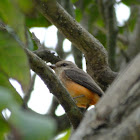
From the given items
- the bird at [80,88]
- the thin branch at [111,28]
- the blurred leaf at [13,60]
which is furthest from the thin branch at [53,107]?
the blurred leaf at [13,60]

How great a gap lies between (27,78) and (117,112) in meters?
0.60

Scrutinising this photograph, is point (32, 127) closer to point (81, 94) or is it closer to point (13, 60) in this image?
point (13, 60)

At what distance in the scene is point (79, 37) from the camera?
4742 mm

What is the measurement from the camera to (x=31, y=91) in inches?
267

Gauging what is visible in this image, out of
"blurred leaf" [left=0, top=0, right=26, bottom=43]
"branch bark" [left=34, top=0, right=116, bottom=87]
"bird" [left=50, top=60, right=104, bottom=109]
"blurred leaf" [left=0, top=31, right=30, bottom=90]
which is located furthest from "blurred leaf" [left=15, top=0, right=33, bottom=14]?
"bird" [left=50, top=60, right=104, bottom=109]

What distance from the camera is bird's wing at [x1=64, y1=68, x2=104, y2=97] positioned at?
609 centimetres

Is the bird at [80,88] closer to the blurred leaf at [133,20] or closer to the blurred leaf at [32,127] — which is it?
the blurred leaf at [133,20]

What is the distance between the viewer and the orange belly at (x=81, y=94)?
6.50 metres

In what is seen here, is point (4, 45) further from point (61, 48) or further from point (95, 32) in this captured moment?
point (95, 32)

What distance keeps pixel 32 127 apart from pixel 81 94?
5389 mm

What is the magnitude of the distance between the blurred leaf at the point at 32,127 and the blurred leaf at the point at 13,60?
1.16ft

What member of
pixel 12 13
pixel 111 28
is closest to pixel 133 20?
pixel 111 28

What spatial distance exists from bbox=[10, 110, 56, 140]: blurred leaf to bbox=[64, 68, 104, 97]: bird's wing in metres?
4.80

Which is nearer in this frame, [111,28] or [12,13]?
[12,13]
